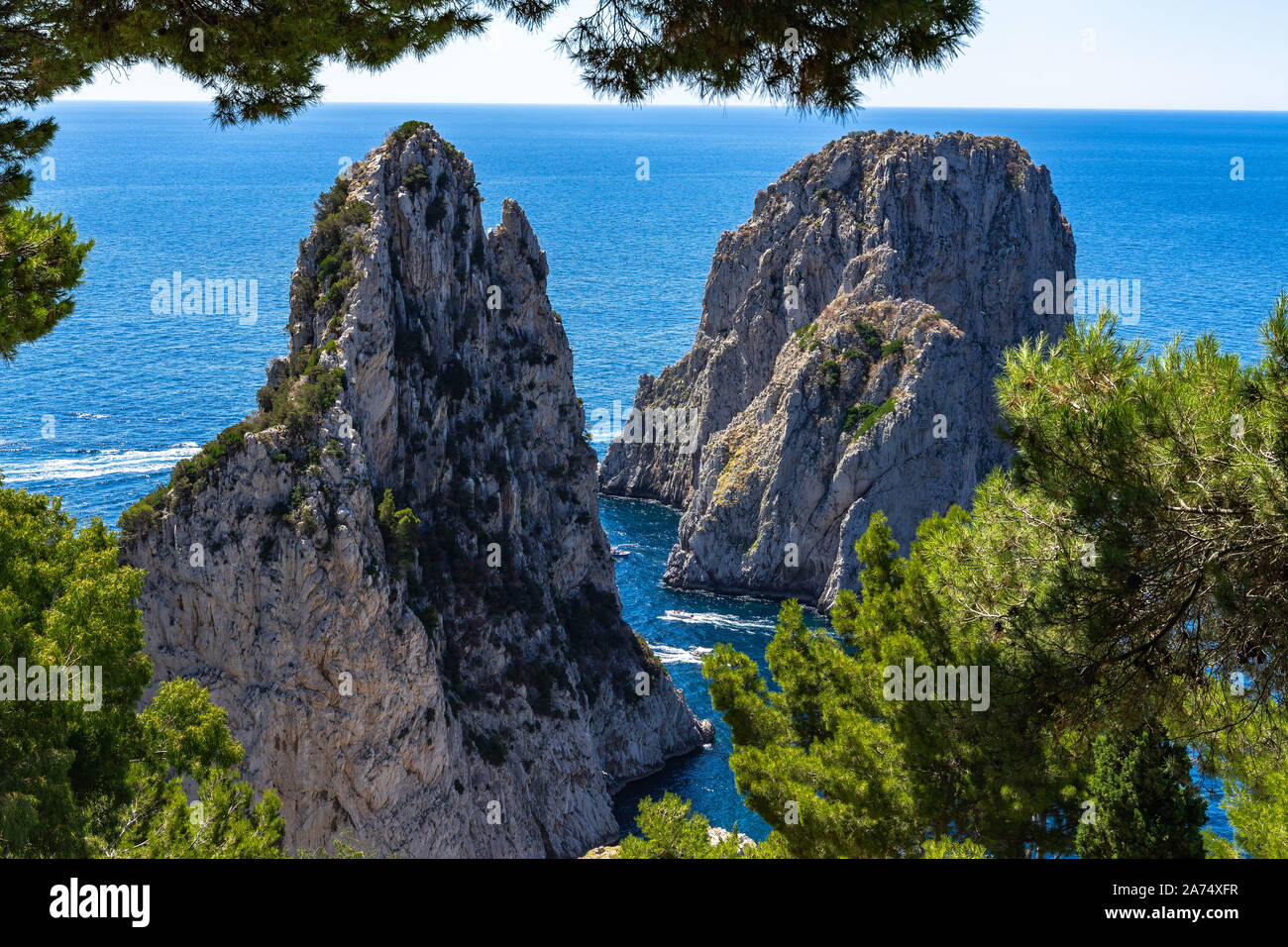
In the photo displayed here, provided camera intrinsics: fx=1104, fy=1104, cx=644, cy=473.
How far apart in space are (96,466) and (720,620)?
131ft

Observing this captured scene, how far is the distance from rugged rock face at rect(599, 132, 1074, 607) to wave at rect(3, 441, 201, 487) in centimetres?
3356

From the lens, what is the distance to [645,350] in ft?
386

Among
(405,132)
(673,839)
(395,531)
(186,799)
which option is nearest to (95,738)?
(186,799)

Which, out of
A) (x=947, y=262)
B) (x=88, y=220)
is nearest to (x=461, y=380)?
(x=947, y=262)

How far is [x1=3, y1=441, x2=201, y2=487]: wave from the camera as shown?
66062mm

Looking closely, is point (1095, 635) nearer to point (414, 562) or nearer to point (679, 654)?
point (414, 562)

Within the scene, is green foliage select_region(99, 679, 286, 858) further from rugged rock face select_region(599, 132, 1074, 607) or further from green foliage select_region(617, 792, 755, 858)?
rugged rock face select_region(599, 132, 1074, 607)

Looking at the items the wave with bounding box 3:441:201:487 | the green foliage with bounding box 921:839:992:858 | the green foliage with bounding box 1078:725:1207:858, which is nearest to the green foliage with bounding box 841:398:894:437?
the wave with bounding box 3:441:201:487

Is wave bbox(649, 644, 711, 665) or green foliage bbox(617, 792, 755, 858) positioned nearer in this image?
green foliage bbox(617, 792, 755, 858)

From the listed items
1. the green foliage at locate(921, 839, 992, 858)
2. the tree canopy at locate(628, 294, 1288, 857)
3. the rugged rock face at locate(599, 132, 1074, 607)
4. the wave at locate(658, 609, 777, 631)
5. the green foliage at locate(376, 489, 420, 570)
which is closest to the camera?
the tree canopy at locate(628, 294, 1288, 857)

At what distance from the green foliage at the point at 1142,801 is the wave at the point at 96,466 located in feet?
202

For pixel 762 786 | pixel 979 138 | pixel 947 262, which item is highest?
pixel 979 138
